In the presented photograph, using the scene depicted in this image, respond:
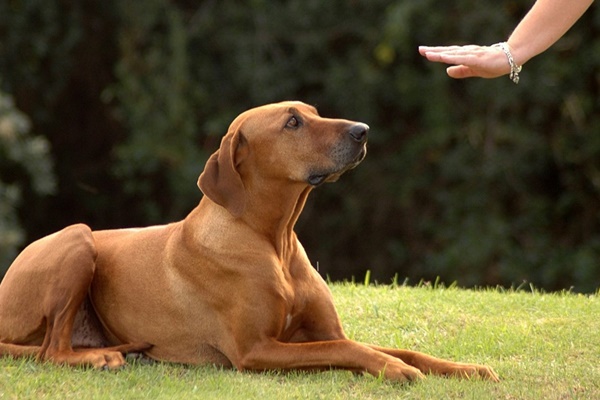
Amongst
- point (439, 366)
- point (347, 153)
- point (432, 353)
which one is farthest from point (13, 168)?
point (439, 366)

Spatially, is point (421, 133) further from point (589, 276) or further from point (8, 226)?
point (8, 226)

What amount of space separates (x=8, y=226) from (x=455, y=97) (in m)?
5.28

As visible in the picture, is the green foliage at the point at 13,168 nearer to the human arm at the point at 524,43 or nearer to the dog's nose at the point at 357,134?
Answer: the dog's nose at the point at 357,134

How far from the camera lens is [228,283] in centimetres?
620

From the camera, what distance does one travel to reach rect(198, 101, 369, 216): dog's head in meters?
6.20

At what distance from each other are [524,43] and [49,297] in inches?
104

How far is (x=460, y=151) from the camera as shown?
14.4 metres

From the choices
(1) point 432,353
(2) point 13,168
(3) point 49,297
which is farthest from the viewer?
(2) point 13,168

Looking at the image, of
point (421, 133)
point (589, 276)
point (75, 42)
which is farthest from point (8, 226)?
point (589, 276)

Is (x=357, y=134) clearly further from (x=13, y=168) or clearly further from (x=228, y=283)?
(x=13, y=168)

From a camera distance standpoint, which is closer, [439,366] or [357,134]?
[439,366]

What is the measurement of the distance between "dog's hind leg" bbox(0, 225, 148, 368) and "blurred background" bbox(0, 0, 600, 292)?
6176mm

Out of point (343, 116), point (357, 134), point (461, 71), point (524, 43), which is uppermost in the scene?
point (524, 43)

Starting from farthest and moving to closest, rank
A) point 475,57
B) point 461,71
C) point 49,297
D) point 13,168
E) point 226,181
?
point 13,168
point 49,297
point 226,181
point 461,71
point 475,57
